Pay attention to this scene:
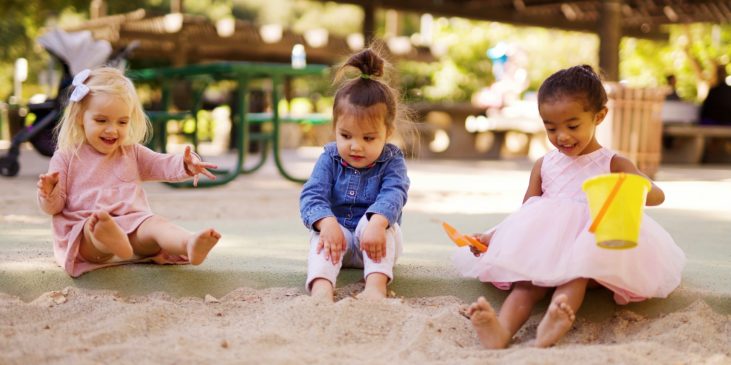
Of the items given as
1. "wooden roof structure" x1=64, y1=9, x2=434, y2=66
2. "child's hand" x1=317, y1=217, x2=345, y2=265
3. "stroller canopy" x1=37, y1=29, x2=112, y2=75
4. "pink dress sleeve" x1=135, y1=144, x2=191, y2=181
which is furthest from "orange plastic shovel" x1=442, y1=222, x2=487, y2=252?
"wooden roof structure" x1=64, y1=9, x2=434, y2=66

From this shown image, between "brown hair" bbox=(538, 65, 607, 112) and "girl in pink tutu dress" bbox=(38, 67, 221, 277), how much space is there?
1.25 meters

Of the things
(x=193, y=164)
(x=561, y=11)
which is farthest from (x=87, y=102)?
(x=561, y=11)

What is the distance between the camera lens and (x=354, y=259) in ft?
9.60

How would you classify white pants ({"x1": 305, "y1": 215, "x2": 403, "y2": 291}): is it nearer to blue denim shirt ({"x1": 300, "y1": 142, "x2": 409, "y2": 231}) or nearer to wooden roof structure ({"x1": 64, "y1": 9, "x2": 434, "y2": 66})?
blue denim shirt ({"x1": 300, "y1": 142, "x2": 409, "y2": 231})

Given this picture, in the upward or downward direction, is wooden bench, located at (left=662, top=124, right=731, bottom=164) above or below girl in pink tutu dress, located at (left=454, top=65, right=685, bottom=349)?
below

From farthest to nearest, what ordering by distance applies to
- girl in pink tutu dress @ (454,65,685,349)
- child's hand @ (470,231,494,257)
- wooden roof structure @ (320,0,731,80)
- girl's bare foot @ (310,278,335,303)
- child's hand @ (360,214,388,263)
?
wooden roof structure @ (320,0,731,80) < child's hand @ (470,231,494,257) < child's hand @ (360,214,388,263) < girl's bare foot @ (310,278,335,303) < girl in pink tutu dress @ (454,65,685,349)

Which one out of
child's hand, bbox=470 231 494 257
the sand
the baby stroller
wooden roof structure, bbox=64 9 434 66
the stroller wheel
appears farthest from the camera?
wooden roof structure, bbox=64 9 434 66

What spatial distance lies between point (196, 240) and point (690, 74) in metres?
20.7

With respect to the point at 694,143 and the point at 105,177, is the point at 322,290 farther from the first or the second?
the point at 694,143

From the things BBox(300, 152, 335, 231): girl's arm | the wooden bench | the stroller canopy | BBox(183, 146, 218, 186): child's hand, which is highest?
the stroller canopy

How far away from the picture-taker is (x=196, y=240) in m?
2.63

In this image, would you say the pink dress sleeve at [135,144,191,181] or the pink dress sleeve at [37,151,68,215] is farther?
the pink dress sleeve at [135,144,191,181]

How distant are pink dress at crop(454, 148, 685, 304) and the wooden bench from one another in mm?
8328

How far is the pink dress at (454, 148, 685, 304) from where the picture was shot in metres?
2.42
